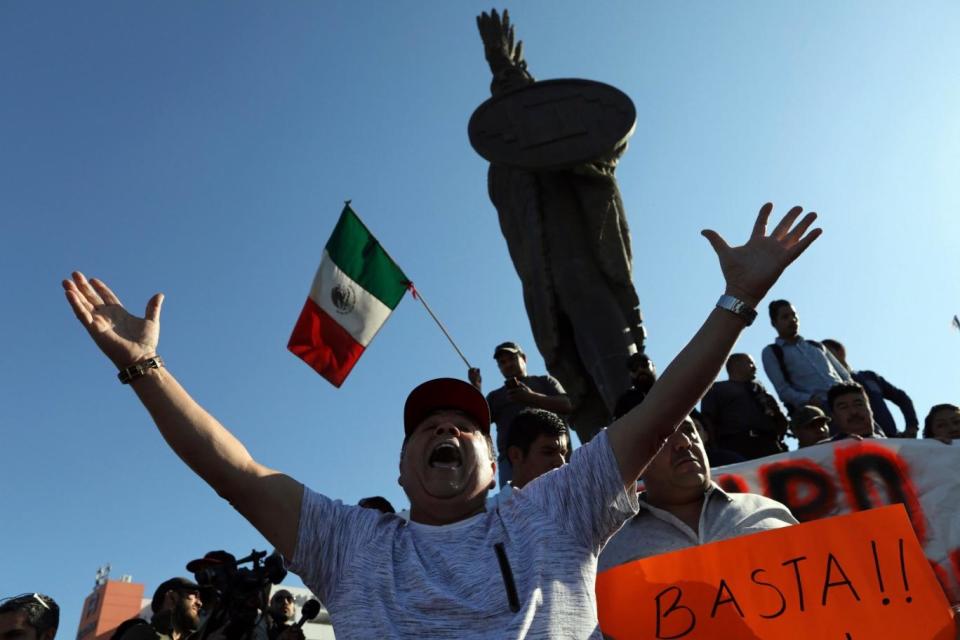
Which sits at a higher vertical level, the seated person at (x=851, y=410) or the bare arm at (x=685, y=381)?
the seated person at (x=851, y=410)

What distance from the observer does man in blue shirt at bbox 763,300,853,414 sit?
6.02 meters

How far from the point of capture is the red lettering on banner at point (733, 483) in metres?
3.90

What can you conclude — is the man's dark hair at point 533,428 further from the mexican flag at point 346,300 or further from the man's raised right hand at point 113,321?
the mexican flag at point 346,300

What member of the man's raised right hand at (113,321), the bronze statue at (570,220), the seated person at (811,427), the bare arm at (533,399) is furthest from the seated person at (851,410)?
the man's raised right hand at (113,321)

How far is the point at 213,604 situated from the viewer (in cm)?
286

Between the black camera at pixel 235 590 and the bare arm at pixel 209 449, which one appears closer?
the bare arm at pixel 209 449

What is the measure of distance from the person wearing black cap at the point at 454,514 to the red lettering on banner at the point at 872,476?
2.22 metres

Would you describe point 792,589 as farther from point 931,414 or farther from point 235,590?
point 931,414

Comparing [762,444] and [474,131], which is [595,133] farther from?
[762,444]

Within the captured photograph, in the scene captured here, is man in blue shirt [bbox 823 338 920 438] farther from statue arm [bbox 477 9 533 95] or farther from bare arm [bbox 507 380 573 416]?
statue arm [bbox 477 9 533 95]

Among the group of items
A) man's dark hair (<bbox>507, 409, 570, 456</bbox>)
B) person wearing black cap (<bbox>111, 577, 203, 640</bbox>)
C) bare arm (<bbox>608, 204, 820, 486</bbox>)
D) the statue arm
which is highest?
the statue arm

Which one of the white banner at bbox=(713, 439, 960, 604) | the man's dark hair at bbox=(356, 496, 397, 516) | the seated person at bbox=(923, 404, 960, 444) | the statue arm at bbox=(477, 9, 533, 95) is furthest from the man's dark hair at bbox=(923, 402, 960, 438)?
the statue arm at bbox=(477, 9, 533, 95)

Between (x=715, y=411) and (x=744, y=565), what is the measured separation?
3.65 meters

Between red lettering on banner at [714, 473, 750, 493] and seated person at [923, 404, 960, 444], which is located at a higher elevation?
seated person at [923, 404, 960, 444]
